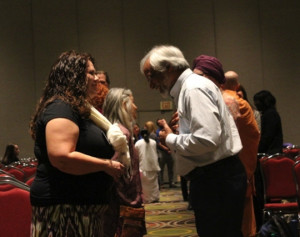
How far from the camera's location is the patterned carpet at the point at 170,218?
624cm

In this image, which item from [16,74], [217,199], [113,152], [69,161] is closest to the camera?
[69,161]

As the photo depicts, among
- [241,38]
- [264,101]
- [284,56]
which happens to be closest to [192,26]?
[241,38]

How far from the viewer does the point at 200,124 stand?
2.51 meters

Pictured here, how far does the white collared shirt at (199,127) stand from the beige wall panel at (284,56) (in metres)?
11.5

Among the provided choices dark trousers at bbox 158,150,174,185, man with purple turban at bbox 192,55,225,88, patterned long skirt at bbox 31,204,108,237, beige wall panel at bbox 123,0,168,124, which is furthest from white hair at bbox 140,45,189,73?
beige wall panel at bbox 123,0,168,124

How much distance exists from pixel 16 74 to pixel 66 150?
39.0ft

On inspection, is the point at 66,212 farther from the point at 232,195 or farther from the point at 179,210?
the point at 179,210

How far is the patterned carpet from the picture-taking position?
6238mm

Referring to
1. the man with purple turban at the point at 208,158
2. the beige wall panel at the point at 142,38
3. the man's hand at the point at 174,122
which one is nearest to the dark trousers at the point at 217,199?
the man with purple turban at the point at 208,158

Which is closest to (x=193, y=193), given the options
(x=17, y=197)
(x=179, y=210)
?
(x=17, y=197)

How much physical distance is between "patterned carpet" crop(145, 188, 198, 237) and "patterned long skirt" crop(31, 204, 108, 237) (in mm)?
3773

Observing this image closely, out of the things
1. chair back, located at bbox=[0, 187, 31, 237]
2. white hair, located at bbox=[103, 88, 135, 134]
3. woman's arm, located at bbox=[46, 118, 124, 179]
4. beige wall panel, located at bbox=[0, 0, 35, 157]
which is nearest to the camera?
woman's arm, located at bbox=[46, 118, 124, 179]

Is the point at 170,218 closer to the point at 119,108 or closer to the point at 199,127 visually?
the point at 119,108

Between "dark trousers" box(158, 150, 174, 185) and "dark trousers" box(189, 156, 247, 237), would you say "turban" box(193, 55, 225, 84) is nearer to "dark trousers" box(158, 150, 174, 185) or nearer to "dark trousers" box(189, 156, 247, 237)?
"dark trousers" box(189, 156, 247, 237)
